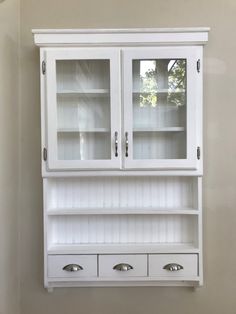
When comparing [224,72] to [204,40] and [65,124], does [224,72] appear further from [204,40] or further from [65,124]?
[65,124]

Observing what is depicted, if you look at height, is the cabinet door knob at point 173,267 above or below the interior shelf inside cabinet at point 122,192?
below

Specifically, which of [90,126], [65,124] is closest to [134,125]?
[90,126]

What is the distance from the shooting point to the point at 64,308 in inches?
84.0

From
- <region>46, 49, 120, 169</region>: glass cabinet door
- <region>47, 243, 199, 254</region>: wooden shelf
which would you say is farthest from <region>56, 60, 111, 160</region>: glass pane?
<region>47, 243, 199, 254</region>: wooden shelf

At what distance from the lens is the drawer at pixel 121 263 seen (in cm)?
196

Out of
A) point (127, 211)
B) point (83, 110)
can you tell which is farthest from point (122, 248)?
point (83, 110)

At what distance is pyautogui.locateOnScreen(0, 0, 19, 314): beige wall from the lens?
1.90m

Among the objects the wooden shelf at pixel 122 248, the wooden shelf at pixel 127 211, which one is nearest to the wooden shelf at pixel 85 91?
the wooden shelf at pixel 127 211

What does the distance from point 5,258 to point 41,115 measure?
2.59 ft

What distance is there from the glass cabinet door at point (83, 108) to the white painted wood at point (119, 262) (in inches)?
19.9

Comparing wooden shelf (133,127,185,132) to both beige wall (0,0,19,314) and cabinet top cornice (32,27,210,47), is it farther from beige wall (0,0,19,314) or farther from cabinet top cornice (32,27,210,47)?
beige wall (0,0,19,314)

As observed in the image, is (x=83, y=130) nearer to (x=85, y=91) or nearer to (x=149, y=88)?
(x=85, y=91)

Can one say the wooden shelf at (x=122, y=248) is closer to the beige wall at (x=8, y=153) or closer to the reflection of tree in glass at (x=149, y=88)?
the beige wall at (x=8, y=153)

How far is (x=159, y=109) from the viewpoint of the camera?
2.01 meters
